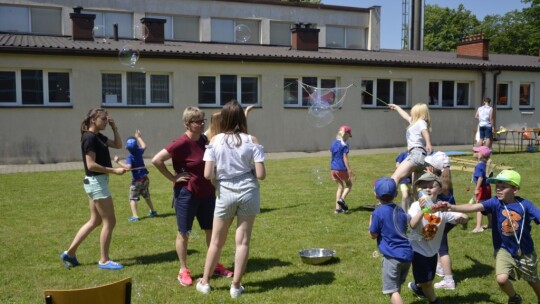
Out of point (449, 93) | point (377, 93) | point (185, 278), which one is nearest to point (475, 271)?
point (185, 278)

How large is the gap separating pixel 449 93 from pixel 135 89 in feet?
45.6

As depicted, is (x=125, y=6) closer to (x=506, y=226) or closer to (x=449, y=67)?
(x=449, y=67)

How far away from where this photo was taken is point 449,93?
25.5m

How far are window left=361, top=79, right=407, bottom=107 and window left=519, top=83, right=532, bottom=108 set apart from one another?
6790 millimetres

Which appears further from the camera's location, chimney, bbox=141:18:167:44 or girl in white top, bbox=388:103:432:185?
chimney, bbox=141:18:167:44

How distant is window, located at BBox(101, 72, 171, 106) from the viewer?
19.7 metres

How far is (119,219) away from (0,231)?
71.8 inches

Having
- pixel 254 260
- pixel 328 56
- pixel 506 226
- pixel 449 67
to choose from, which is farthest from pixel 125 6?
pixel 506 226

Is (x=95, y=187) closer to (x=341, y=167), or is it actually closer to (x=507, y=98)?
(x=341, y=167)

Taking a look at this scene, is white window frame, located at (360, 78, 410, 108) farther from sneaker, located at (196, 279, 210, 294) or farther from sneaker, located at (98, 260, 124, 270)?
sneaker, located at (196, 279, 210, 294)

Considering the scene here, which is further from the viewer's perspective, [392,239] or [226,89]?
[226,89]

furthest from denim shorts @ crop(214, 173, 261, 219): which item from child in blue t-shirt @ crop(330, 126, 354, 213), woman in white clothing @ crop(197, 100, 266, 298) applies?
child in blue t-shirt @ crop(330, 126, 354, 213)

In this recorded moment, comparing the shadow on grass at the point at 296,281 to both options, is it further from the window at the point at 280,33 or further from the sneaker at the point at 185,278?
the window at the point at 280,33

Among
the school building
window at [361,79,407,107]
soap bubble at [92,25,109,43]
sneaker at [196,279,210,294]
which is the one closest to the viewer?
sneaker at [196,279,210,294]
